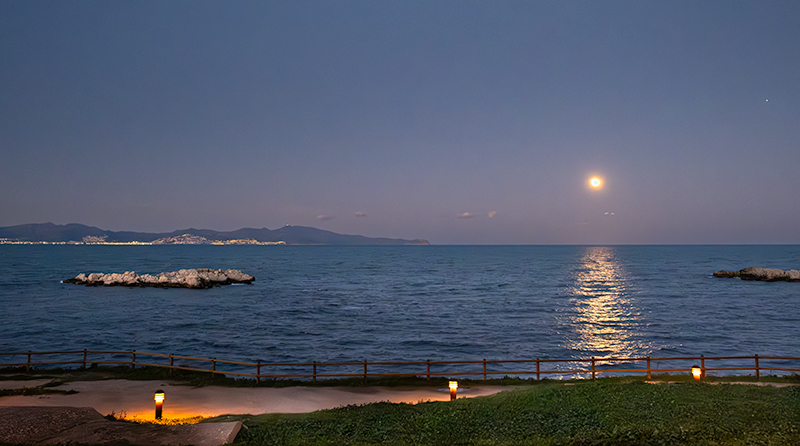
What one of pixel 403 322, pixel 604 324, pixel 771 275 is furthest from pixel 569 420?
pixel 771 275

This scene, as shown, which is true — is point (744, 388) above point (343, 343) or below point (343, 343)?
above

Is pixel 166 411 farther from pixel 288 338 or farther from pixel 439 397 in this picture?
pixel 288 338

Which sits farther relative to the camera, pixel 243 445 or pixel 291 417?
pixel 291 417

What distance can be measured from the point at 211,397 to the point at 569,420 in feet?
40.3

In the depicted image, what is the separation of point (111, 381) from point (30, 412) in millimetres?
8141

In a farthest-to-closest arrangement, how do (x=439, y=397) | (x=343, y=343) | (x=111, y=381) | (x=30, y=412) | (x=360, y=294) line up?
(x=360, y=294) < (x=343, y=343) < (x=111, y=381) < (x=439, y=397) < (x=30, y=412)

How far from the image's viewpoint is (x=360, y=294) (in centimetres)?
6994

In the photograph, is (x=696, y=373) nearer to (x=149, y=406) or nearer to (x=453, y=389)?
(x=453, y=389)

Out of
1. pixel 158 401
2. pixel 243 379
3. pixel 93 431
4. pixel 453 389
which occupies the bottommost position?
Answer: pixel 243 379

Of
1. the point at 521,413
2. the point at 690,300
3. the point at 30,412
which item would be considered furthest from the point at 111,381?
the point at 690,300

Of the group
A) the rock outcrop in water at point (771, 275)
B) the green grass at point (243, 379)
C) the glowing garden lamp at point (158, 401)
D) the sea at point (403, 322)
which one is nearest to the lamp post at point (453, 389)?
the green grass at point (243, 379)

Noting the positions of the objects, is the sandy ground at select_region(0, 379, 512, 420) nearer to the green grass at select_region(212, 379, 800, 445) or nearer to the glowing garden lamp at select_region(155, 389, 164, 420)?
the glowing garden lamp at select_region(155, 389, 164, 420)

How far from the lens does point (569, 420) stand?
1230 centimetres

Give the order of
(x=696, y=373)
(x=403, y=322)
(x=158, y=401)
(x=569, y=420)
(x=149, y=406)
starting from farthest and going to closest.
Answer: (x=403, y=322), (x=696, y=373), (x=149, y=406), (x=158, y=401), (x=569, y=420)
